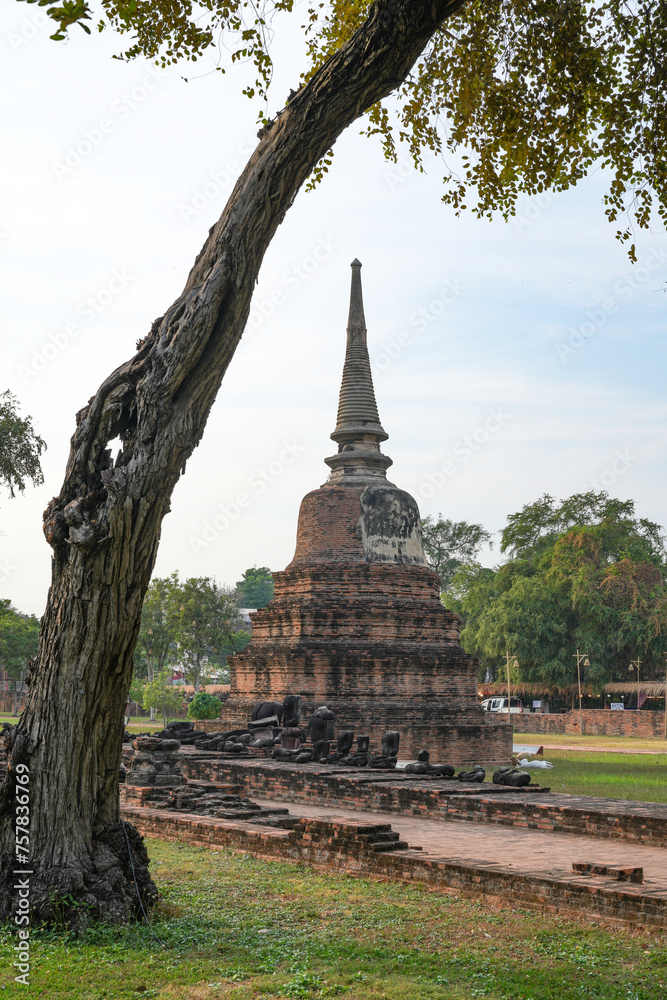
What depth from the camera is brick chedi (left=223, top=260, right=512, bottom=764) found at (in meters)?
19.8

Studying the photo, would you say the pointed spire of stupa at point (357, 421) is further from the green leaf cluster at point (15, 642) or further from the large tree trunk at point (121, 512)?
the green leaf cluster at point (15, 642)

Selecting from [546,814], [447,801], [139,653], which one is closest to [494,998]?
[546,814]

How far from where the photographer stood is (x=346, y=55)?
5883 mm

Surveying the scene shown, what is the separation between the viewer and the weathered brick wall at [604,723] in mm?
34000

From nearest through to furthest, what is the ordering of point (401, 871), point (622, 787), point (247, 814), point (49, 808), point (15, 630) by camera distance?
point (49, 808)
point (401, 871)
point (247, 814)
point (622, 787)
point (15, 630)

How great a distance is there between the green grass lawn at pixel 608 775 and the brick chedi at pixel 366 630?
2.04 metres

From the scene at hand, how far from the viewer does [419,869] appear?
7359 mm

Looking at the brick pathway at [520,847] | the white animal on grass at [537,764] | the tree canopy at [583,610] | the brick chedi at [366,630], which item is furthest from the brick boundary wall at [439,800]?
the tree canopy at [583,610]

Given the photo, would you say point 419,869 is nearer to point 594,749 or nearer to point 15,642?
point 594,749

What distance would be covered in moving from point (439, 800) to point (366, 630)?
9.43m

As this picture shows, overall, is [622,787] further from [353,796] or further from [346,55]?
[346,55]

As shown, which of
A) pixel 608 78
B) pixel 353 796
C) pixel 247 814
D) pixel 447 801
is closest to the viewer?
pixel 608 78

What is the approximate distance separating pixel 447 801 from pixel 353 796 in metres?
1.48

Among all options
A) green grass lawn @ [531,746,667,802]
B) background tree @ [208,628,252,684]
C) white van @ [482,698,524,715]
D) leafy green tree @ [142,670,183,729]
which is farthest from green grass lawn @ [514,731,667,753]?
background tree @ [208,628,252,684]
